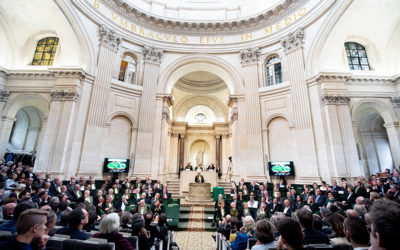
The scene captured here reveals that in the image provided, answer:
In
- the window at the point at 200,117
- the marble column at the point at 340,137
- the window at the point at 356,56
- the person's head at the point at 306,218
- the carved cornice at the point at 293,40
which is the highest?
the carved cornice at the point at 293,40

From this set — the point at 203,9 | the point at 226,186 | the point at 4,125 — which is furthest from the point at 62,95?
the point at 203,9

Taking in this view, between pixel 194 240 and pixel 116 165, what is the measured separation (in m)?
6.80

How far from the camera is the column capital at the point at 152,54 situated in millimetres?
12914

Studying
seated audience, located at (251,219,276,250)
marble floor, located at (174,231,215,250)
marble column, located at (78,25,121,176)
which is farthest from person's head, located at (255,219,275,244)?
marble column, located at (78,25,121,176)

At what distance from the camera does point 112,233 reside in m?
2.31

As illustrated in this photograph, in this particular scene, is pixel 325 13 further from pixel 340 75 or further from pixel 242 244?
pixel 242 244

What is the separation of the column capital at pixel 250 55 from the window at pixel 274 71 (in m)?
1.01

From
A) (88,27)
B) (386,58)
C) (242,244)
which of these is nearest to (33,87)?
(88,27)

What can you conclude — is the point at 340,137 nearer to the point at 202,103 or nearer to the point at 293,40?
the point at 293,40

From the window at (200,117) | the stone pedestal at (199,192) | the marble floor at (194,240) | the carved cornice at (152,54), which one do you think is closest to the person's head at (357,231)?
the marble floor at (194,240)

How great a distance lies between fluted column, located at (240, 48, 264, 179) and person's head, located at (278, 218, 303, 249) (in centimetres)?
992

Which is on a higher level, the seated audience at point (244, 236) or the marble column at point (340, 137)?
the marble column at point (340, 137)

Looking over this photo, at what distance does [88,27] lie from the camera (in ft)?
35.4

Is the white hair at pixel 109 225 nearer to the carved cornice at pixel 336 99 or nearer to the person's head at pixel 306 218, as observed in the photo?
the person's head at pixel 306 218
